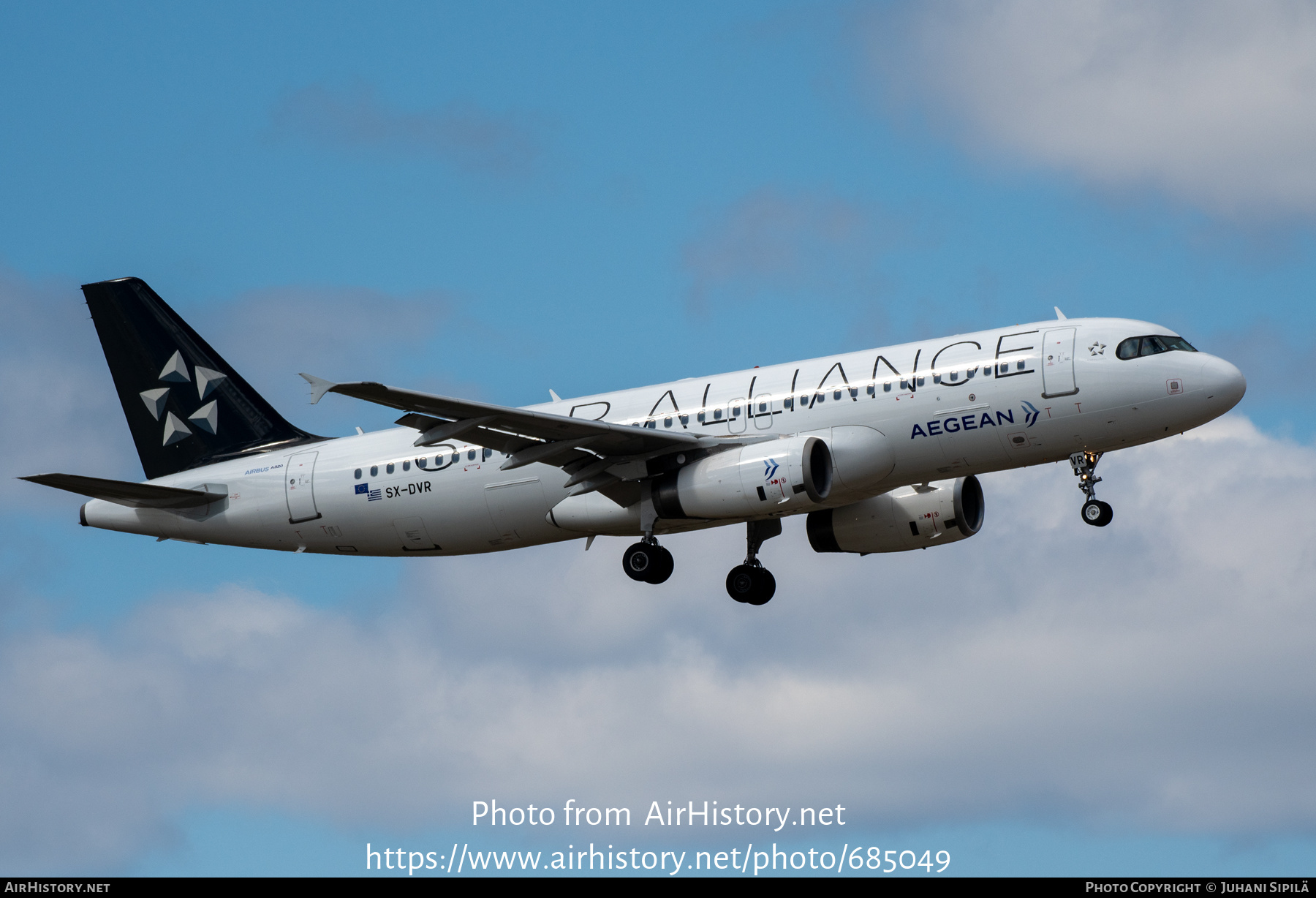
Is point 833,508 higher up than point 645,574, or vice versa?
point 833,508

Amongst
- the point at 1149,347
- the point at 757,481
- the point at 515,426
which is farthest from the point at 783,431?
the point at 1149,347

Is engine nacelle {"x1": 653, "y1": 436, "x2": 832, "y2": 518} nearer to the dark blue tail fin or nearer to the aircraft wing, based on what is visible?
the aircraft wing

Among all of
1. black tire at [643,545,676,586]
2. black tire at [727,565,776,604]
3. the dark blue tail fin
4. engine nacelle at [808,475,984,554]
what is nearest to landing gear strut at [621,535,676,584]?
black tire at [643,545,676,586]

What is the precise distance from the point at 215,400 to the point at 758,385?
16.6m

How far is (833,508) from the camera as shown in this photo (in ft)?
154

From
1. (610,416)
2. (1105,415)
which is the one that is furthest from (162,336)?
(1105,415)

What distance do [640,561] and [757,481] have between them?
4.10 m

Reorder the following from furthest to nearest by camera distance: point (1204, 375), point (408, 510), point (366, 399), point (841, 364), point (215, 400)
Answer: point (215, 400) → point (408, 510) → point (841, 364) → point (1204, 375) → point (366, 399)

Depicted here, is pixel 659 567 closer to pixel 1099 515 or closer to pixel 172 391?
pixel 1099 515

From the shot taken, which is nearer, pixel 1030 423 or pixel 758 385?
pixel 1030 423

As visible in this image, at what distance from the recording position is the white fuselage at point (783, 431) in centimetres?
3894

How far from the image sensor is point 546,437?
40.7 meters

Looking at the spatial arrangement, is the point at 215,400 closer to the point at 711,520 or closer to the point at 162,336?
the point at 162,336

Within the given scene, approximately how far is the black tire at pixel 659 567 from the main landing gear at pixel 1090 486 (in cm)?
988
